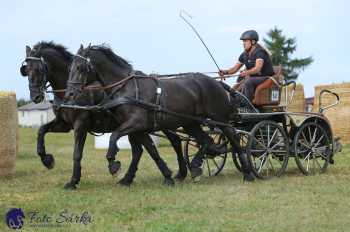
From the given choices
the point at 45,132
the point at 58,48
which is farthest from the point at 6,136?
the point at 58,48

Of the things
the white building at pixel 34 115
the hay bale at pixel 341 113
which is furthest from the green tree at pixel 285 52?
the hay bale at pixel 341 113

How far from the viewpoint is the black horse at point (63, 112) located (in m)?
10.1

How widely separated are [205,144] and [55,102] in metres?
2.52

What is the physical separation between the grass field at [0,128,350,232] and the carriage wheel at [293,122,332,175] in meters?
0.31

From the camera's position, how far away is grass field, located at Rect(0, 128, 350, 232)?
278 inches

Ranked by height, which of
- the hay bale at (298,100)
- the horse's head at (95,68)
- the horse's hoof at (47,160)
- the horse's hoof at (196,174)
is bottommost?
the horse's hoof at (196,174)

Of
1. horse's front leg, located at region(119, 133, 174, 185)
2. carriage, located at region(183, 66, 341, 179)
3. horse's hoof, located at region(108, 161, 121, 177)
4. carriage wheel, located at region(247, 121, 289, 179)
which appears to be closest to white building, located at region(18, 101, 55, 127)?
carriage, located at region(183, 66, 341, 179)

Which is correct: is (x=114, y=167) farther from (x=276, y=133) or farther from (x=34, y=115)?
(x=34, y=115)

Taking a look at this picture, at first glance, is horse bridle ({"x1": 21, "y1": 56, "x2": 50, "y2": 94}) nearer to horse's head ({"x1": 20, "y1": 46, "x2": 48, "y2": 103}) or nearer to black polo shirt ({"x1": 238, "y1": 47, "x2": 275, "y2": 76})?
horse's head ({"x1": 20, "y1": 46, "x2": 48, "y2": 103})

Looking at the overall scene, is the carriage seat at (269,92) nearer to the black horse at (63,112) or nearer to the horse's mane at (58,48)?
the black horse at (63,112)

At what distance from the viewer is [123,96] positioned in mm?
9984

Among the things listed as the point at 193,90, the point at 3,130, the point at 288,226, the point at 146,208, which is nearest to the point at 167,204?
the point at 146,208

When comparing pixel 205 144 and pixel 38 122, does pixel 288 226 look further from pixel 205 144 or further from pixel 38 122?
pixel 38 122

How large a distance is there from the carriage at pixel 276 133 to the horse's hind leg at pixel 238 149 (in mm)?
98
